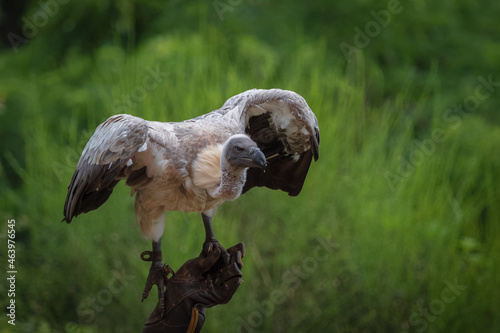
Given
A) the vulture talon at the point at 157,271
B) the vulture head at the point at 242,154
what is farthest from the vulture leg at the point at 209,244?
the vulture head at the point at 242,154

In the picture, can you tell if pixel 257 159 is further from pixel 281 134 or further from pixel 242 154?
pixel 281 134

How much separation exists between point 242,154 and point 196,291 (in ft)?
2.97

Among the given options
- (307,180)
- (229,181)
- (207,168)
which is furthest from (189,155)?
(307,180)

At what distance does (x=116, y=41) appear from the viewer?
23.5 ft

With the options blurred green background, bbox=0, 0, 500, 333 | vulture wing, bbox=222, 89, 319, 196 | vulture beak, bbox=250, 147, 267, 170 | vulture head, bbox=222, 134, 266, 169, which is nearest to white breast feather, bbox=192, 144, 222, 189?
vulture head, bbox=222, 134, 266, 169

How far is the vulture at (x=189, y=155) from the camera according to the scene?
3.26 meters

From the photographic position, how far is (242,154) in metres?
3.14

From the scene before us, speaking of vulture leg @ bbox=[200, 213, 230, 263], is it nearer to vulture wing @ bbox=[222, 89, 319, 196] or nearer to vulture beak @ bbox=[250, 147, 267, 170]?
vulture wing @ bbox=[222, 89, 319, 196]

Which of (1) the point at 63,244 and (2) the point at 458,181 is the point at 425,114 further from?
(1) the point at 63,244

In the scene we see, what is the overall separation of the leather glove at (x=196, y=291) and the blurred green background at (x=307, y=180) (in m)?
1.84

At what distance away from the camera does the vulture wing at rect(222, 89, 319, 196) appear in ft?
12.0

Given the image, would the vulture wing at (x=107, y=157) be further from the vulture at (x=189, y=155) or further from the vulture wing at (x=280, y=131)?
the vulture wing at (x=280, y=131)

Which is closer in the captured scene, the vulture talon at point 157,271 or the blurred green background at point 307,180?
the vulture talon at point 157,271

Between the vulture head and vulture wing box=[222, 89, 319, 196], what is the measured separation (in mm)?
546
